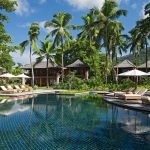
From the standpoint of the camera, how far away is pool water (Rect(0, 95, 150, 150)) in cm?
1005

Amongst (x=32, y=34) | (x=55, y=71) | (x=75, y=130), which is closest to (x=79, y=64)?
(x=55, y=71)

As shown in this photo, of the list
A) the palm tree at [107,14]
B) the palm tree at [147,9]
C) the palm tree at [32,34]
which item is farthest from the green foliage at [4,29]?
the palm tree at [32,34]

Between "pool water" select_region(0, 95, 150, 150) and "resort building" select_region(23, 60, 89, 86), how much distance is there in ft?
110

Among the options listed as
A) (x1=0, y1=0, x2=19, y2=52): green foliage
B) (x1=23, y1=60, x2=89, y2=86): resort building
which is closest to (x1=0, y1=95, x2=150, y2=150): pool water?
(x1=0, y1=0, x2=19, y2=52): green foliage

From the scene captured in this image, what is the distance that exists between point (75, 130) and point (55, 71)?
42.8 m

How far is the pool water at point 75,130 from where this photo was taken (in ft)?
33.0

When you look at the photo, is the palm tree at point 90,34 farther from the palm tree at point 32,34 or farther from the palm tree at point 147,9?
the palm tree at point 147,9

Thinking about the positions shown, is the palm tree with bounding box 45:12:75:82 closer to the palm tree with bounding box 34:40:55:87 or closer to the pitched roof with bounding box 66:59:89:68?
the palm tree with bounding box 34:40:55:87

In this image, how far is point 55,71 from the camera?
5506 cm

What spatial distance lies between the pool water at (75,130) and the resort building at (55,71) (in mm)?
33611

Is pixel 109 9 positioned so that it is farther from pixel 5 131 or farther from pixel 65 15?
pixel 5 131

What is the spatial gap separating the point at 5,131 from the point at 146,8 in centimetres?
3020

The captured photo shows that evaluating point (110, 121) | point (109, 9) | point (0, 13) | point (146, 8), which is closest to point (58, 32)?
point (109, 9)

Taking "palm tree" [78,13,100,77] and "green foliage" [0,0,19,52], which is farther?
"palm tree" [78,13,100,77]
